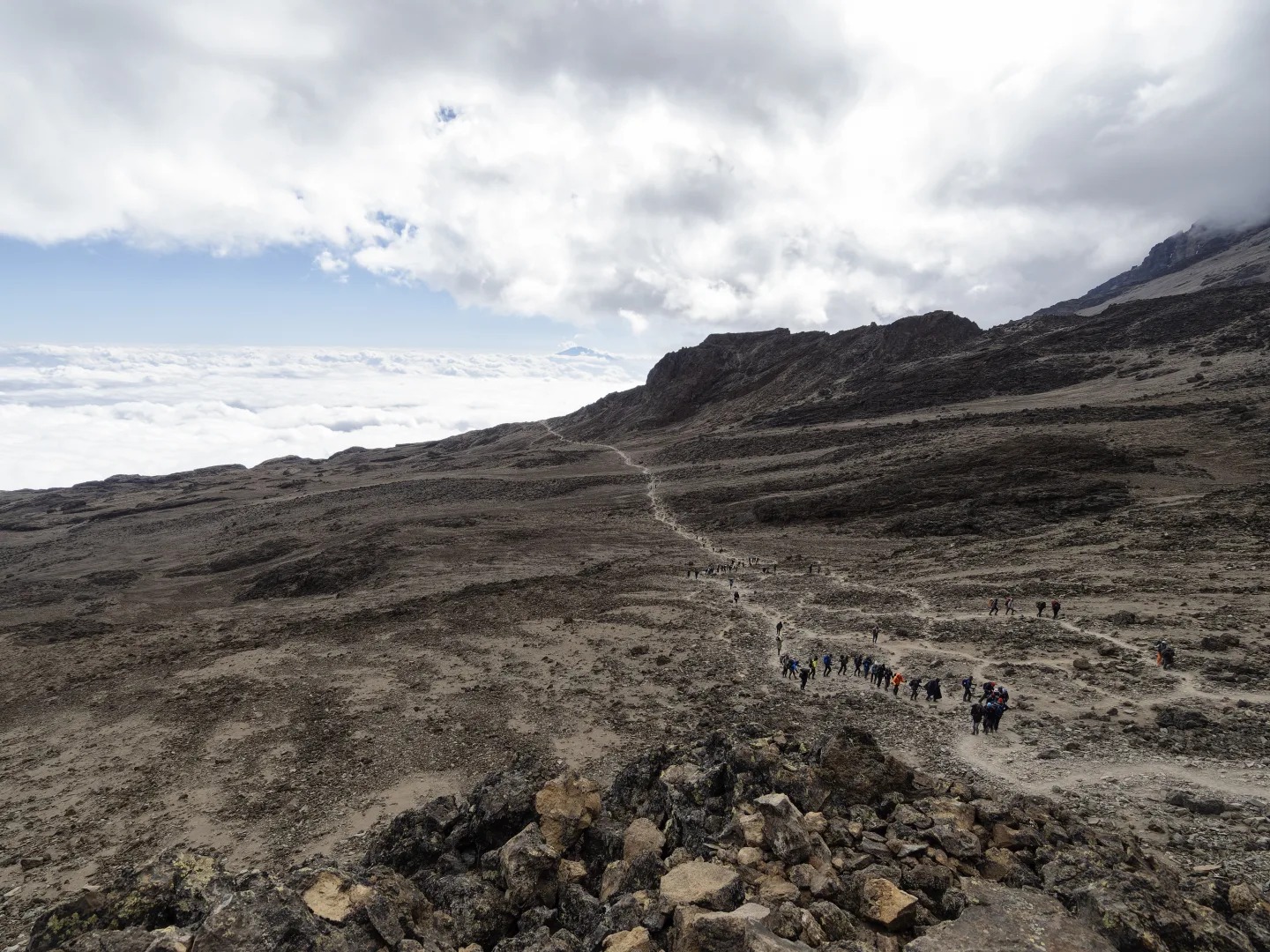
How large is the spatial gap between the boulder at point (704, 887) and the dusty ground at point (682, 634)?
28.3ft

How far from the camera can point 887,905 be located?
8125mm

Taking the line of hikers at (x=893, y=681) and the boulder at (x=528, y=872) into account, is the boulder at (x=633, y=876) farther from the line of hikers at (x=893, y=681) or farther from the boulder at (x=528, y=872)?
the line of hikers at (x=893, y=681)

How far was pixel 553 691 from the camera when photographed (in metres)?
25.0

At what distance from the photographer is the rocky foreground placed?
7707 mm

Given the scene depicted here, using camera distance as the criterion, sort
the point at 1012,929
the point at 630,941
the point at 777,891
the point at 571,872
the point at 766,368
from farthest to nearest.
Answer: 1. the point at 766,368
2. the point at 571,872
3. the point at 777,891
4. the point at 630,941
5. the point at 1012,929

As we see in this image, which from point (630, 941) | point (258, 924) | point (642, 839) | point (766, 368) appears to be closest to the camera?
point (630, 941)

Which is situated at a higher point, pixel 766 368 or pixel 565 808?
pixel 766 368

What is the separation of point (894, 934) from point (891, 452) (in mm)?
60828

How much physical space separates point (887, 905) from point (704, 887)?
2404 mm

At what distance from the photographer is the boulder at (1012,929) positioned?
23.5 ft

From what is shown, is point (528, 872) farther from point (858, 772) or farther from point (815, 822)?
point (858, 772)

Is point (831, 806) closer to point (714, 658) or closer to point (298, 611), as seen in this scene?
point (714, 658)

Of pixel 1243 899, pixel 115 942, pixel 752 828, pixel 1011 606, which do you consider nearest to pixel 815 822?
pixel 752 828

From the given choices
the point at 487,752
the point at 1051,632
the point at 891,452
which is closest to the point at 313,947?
the point at 487,752
